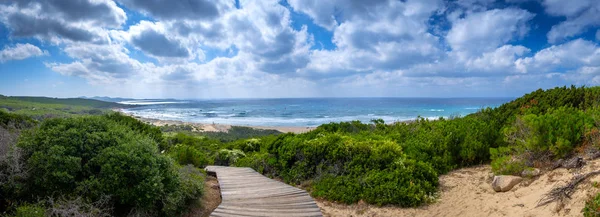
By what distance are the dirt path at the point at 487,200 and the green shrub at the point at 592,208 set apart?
0.85 ft

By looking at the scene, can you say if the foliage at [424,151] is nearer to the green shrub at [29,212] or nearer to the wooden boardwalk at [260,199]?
the wooden boardwalk at [260,199]

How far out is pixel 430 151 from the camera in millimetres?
8305

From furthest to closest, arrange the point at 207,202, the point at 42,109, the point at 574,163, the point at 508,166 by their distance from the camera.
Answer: the point at 42,109, the point at 207,202, the point at 508,166, the point at 574,163

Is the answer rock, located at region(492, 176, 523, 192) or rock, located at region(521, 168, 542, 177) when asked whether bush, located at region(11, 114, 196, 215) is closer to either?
rock, located at region(492, 176, 523, 192)

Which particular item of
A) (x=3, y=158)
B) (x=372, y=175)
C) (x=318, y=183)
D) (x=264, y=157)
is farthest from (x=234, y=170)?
(x=3, y=158)

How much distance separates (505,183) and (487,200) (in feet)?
1.75

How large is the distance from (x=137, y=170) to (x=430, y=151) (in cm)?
678

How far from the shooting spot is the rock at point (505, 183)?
19.0 feet

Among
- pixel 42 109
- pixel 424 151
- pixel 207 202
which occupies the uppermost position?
pixel 424 151

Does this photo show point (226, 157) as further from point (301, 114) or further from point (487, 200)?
point (301, 114)

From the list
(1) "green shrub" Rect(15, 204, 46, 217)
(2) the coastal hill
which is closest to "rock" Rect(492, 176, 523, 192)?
(2) the coastal hill

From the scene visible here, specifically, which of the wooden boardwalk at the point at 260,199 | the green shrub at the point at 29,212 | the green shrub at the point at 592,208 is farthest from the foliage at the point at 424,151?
the green shrub at the point at 29,212

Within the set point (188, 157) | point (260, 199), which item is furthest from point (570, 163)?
point (188, 157)

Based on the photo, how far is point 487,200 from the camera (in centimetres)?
566
